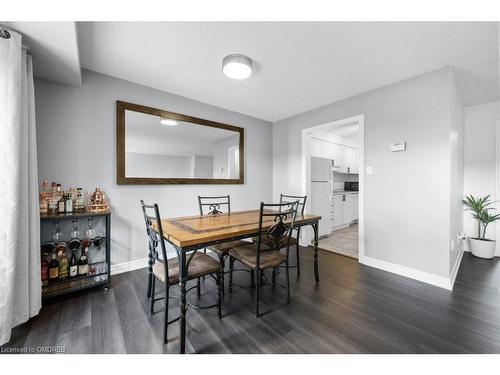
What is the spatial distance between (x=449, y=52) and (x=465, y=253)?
3.01m

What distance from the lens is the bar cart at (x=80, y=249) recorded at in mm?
1803

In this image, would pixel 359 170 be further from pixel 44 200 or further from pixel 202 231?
pixel 44 200

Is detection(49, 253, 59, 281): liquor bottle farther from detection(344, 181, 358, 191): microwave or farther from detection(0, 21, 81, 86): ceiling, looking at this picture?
detection(344, 181, 358, 191): microwave

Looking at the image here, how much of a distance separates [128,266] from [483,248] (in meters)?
4.88

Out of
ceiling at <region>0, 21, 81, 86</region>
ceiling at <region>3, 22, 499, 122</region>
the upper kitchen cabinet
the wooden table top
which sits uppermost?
ceiling at <region>3, 22, 499, 122</region>

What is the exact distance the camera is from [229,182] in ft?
11.3

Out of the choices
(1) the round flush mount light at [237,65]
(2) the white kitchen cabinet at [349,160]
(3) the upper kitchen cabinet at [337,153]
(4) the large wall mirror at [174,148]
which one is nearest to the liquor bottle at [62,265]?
(4) the large wall mirror at [174,148]

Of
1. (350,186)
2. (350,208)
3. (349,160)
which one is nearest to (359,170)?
(350,208)

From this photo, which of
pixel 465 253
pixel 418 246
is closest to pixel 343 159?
pixel 465 253

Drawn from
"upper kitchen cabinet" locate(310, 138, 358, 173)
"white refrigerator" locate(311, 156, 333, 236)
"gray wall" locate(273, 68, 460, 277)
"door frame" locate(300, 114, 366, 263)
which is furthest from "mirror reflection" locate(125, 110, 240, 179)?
"gray wall" locate(273, 68, 460, 277)

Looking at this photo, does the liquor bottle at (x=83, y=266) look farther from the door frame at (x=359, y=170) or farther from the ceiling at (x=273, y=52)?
the door frame at (x=359, y=170)

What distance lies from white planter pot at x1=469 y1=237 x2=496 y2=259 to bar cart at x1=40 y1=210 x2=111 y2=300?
4.86 meters

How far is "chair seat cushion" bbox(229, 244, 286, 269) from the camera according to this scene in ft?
5.62
